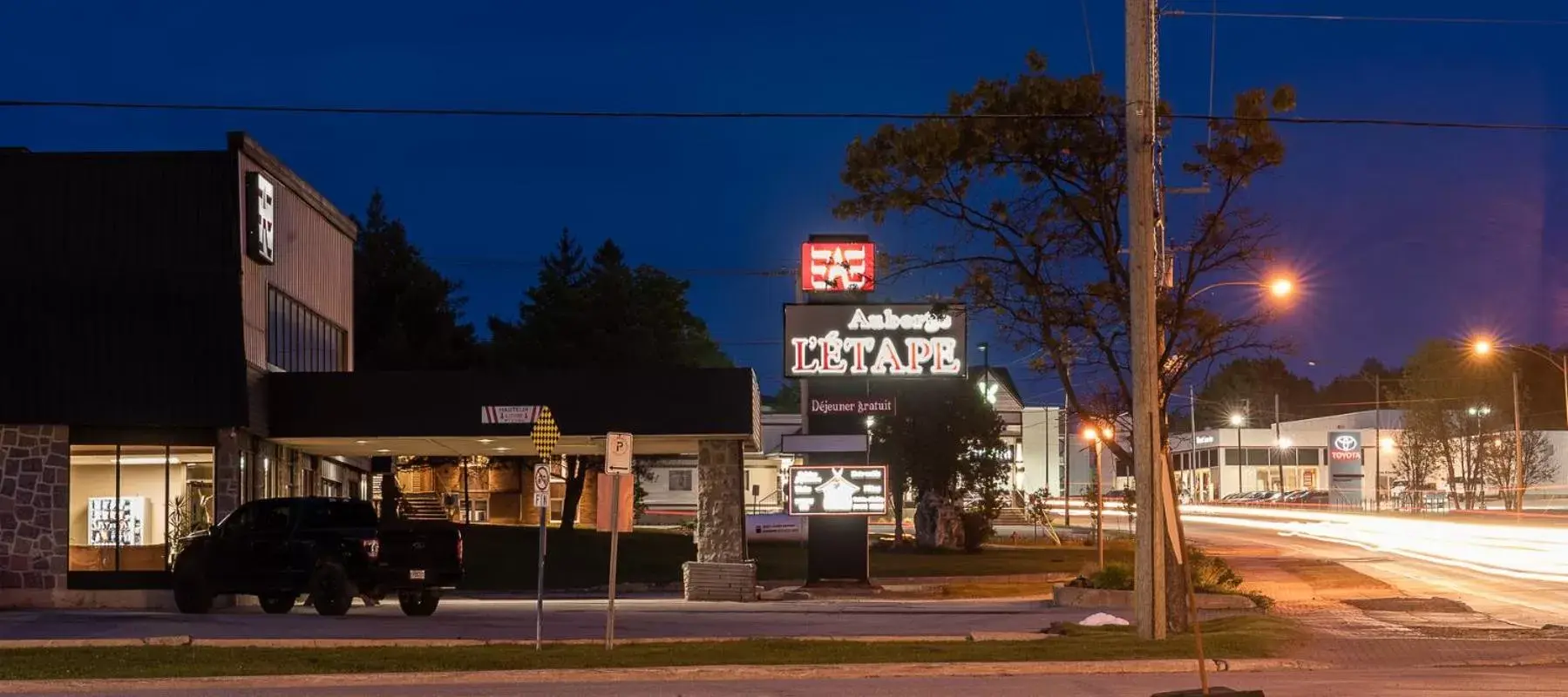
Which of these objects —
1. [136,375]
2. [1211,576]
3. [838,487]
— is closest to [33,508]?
[136,375]

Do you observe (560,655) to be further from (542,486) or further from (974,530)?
(974,530)

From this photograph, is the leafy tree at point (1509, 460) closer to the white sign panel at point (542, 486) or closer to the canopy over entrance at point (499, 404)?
the canopy over entrance at point (499, 404)

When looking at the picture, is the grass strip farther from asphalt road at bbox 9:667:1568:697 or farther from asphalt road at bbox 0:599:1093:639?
asphalt road at bbox 0:599:1093:639

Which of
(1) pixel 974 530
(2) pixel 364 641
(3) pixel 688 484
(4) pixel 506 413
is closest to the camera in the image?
(2) pixel 364 641

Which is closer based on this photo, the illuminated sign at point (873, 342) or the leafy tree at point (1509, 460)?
the illuminated sign at point (873, 342)

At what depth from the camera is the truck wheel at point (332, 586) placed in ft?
84.2

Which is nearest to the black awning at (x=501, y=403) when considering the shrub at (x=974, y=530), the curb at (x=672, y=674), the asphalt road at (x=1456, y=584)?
the asphalt road at (x=1456, y=584)

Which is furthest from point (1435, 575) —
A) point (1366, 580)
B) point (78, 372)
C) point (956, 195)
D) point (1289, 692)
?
point (78, 372)

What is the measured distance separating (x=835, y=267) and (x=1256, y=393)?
466 feet

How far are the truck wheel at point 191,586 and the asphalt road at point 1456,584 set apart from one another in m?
19.9

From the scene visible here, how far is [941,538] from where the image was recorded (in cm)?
5616

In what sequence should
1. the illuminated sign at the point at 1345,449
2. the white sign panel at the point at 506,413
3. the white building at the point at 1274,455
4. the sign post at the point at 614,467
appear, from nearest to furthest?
1. the sign post at the point at 614,467
2. the white sign panel at the point at 506,413
3. the illuminated sign at the point at 1345,449
4. the white building at the point at 1274,455

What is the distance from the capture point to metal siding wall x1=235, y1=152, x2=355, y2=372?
98.7 feet

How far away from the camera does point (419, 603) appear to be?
26.9 meters
